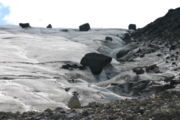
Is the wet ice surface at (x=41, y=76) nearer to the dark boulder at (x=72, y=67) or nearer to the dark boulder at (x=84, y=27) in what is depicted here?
the dark boulder at (x=72, y=67)

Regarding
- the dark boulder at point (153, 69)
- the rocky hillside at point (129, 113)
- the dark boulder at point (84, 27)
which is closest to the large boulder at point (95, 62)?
the dark boulder at point (153, 69)

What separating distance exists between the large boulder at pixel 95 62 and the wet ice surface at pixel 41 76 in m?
0.66

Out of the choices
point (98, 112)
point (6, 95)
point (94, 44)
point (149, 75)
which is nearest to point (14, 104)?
point (6, 95)

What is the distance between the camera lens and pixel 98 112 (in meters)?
13.3

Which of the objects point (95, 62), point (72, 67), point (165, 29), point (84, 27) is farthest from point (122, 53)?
point (84, 27)

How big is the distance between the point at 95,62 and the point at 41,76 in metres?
7.49

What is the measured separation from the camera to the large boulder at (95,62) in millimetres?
35797

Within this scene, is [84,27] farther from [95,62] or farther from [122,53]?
[95,62]

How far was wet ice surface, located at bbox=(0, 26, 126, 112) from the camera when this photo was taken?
71.9 ft

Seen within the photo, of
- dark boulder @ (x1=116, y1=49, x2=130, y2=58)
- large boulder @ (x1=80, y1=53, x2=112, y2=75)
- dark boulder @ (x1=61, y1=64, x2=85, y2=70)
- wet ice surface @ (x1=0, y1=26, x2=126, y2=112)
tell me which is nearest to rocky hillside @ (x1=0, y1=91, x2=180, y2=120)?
wet ice surface @ (x1=0, y1=26, x2=126, y2=112)

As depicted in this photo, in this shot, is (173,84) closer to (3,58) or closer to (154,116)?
(154,116)

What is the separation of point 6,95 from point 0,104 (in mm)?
2327

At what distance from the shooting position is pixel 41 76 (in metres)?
29.6

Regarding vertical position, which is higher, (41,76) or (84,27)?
(84,27)
